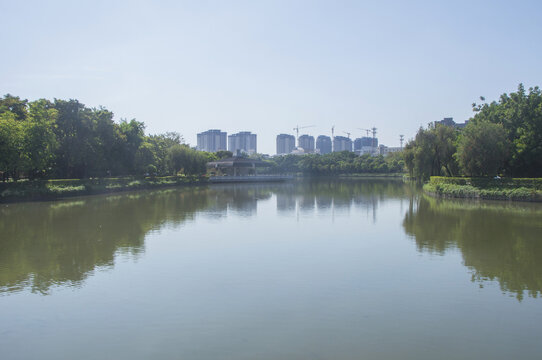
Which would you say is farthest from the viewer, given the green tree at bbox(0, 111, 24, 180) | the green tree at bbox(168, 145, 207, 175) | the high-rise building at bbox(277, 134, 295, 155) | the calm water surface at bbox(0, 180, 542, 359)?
the high-rise building at bbox(277, 134, 295, 155)

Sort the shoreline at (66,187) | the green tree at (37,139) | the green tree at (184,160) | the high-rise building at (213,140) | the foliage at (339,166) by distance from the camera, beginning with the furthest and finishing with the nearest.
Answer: the high-rise building at (213,140), the foliage at (339,166), the green tree at (184,160), the green tree at (37,139), the shoreline at (66,187)

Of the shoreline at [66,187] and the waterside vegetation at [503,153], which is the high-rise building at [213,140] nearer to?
the shoreline at [66,187]

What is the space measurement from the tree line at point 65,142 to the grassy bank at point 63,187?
3.82 feet

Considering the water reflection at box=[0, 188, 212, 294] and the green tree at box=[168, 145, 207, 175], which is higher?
the green tree at box=[168, 145, 207, 175]

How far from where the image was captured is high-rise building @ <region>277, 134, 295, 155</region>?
7402 inches

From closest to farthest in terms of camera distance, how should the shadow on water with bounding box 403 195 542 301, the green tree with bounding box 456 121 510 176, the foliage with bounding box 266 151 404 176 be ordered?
the shadow on water with bounding box 403 195 542 301
the green tree with bounding box 456 121 510 176
the foliage with bounding box 266 151 404 176

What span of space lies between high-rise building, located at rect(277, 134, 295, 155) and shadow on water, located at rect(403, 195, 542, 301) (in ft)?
542

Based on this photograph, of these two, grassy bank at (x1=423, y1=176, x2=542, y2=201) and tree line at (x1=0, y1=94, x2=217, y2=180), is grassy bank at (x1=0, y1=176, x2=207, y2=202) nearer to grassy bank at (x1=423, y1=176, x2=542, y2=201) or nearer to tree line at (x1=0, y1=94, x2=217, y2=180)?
tree line at (x1=0, y1=94, x2=217, y2=180)

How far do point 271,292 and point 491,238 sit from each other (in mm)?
9235

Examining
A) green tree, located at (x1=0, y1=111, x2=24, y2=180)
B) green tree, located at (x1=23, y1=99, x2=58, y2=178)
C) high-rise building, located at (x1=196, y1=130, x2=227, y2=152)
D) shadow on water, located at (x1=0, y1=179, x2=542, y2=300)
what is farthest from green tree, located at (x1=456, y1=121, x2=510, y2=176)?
high-rise building, located at (x1=196, y1=130, x2=227, y2=152)

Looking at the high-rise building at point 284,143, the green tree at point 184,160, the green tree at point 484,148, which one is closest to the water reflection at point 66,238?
the green tree at point 484,148

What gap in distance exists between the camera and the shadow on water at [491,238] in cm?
916

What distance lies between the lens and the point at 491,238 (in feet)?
44.5

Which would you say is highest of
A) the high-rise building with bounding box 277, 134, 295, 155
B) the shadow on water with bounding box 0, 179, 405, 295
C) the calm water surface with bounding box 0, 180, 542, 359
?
the high-rise building with bounding box 277, 134, 295, 155
